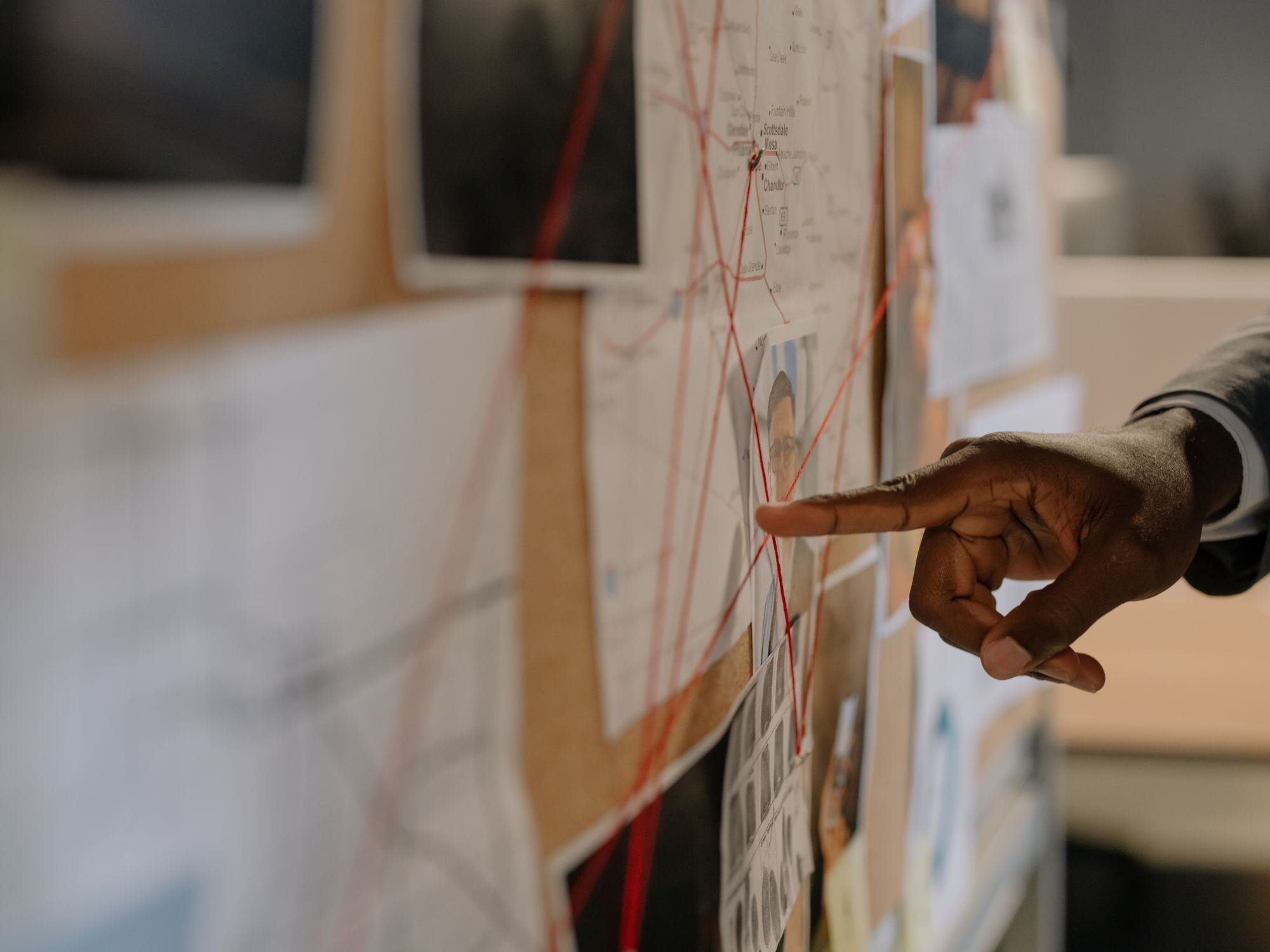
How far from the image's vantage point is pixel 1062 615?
452 mm

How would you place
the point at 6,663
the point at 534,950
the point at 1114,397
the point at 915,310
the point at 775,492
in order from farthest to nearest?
1. the point at 1114,397
2. the point at 915,310
3. the point at 775,492
4. the point at 534,950
5. the point at 6,663

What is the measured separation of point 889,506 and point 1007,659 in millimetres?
74

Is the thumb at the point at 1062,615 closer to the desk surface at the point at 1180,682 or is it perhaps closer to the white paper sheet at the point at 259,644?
the white paper sheet at the point at 259,644

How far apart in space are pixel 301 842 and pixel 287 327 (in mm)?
107

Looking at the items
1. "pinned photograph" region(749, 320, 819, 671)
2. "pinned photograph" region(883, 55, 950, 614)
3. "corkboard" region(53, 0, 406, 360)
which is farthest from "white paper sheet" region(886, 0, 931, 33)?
"corkboard" region(53, 0, 406, 360)

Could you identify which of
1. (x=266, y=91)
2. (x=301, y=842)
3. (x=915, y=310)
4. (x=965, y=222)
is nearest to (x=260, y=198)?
(x=266, y=91)

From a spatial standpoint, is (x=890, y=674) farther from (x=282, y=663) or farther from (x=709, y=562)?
(x=282, y=663)

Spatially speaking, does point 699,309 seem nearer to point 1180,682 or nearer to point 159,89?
point 159,89

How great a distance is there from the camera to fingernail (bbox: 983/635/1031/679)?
17.3 inches

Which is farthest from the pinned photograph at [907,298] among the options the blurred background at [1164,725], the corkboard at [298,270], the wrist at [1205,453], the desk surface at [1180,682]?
the desk surface at [1180,682]

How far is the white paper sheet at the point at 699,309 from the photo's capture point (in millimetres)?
356

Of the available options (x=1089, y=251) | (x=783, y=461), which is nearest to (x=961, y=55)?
(x=783, y=461)

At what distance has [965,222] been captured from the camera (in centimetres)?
75

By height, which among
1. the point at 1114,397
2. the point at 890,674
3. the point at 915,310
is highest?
the point at 915,310
